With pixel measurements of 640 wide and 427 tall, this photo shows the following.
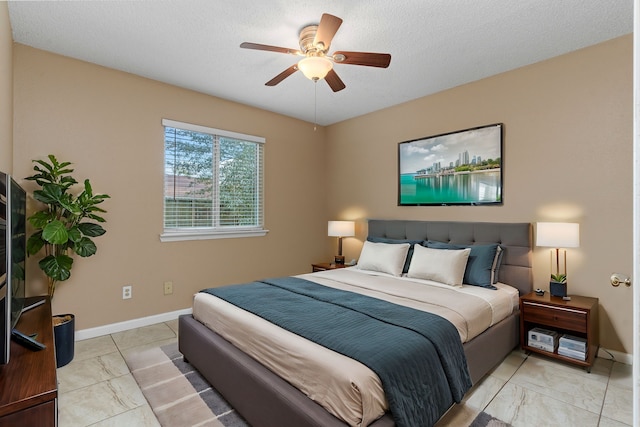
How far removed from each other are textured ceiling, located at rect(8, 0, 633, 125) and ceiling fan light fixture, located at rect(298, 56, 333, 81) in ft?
1.09

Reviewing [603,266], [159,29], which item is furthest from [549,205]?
[159,29]

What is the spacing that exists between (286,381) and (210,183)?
2.86 m

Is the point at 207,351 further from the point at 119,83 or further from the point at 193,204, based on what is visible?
the point at 119,83

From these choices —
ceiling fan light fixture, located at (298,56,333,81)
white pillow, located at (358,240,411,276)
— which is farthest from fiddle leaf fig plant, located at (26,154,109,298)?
white pillow, located at (358,240,411,276)

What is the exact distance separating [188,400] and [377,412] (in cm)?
134

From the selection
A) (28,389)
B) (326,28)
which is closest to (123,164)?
(326,28)

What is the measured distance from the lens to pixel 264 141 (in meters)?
4.38

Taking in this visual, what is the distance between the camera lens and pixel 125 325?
10.7 feet

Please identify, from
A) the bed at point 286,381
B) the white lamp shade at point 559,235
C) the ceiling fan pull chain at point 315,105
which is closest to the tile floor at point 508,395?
the bed at point 286,381

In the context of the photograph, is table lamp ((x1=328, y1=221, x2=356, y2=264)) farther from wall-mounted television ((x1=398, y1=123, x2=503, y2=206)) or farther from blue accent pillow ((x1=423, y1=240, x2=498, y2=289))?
blue accent pillow ((x1=423, y1=240, x2=498, y2=289))

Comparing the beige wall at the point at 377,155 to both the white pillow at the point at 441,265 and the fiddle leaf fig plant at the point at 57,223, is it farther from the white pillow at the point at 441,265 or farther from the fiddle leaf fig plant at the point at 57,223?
the white pillow at the point at 441,265

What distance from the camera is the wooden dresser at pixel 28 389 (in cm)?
106

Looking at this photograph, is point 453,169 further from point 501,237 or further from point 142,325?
point 142,325

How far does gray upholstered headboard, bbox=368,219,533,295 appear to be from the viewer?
3.02m
